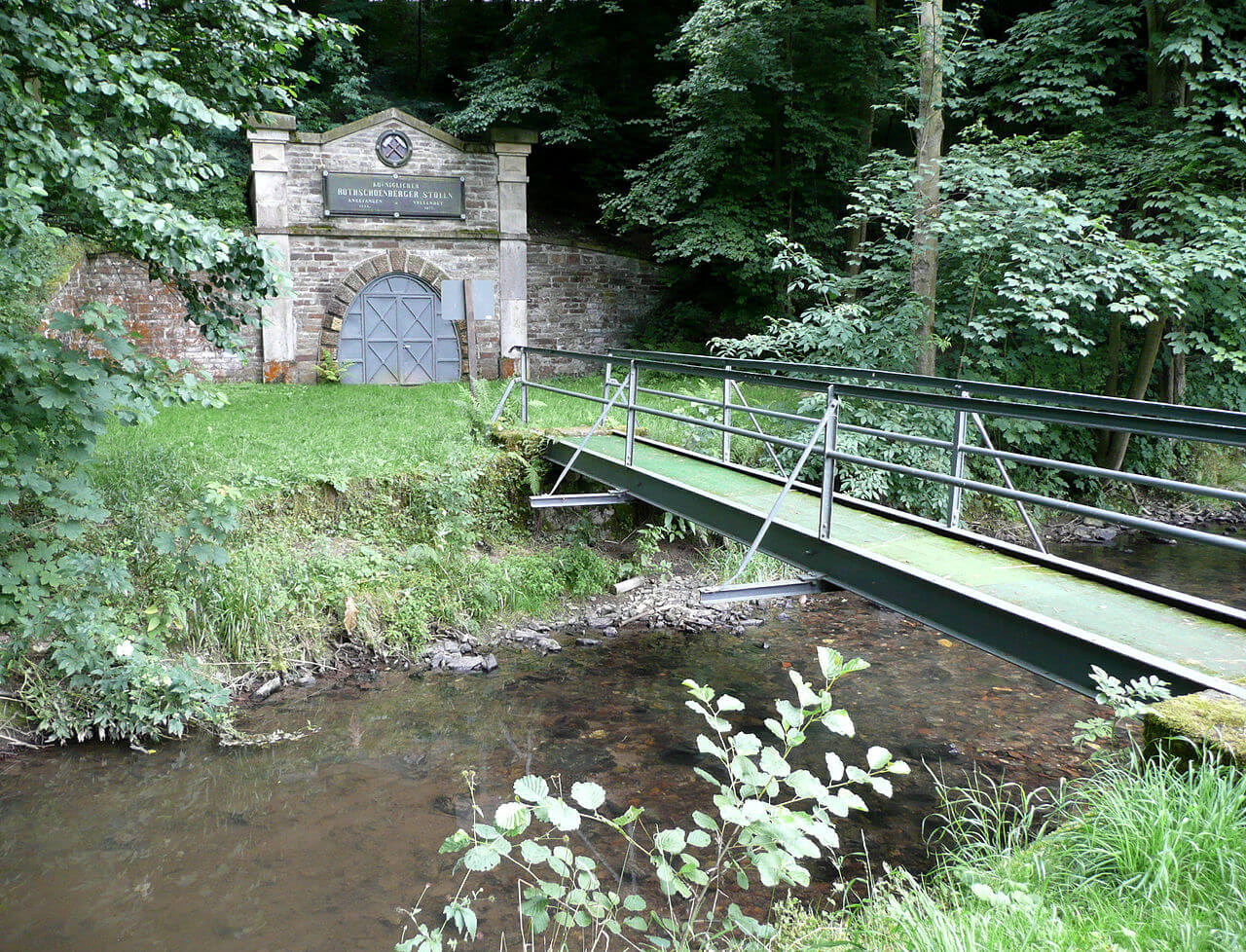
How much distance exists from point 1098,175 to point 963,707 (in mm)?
7429

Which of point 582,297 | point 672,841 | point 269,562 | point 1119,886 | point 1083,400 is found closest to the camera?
point 672,841

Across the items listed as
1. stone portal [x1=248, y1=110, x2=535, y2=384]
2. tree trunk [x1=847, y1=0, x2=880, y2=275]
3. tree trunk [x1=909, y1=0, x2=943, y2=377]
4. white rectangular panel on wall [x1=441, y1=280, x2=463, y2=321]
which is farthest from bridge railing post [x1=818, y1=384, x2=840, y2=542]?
white rectangular panel on wall [x1=441, y1=280, x2=463, y2=321]

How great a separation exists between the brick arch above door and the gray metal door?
3.4 inches

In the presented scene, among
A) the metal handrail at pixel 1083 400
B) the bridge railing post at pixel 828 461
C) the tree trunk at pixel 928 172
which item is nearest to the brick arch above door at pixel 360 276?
the tree trunk at pixel 928 172

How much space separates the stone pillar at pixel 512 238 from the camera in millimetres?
15508

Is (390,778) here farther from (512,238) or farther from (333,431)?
(512,238)

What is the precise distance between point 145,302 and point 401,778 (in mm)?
10946

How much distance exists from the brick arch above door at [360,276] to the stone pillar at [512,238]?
4.10ft

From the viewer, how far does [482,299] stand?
15672 millimetres

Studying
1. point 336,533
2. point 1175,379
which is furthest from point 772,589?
point 1175,379

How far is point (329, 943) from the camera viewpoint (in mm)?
4176

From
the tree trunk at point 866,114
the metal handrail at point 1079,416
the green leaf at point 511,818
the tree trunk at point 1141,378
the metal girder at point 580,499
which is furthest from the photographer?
the tree trunk at point 866,114

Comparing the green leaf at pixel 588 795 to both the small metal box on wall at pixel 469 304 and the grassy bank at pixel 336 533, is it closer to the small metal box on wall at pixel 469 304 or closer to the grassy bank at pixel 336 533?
the grassy bank at pixel 336 533

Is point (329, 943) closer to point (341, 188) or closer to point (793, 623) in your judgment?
point (793, 623)
